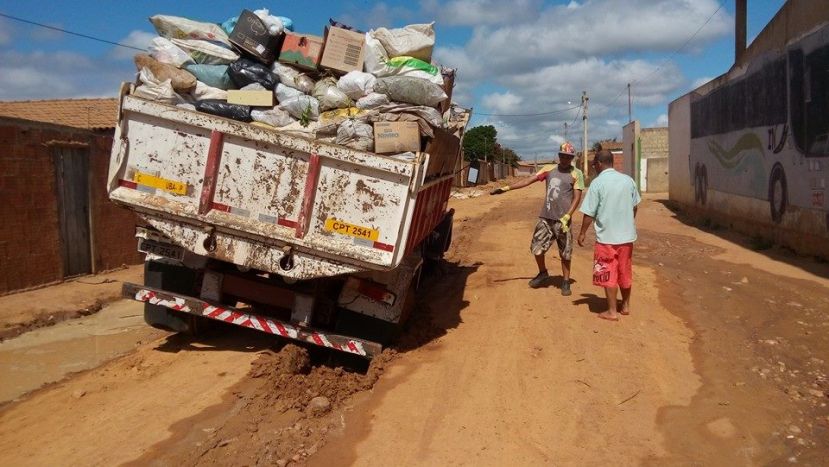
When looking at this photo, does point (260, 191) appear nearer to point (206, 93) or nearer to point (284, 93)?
point (284, 93)

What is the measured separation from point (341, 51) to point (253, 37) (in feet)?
2.68

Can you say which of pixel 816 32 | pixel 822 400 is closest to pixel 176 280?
pixel 822 400

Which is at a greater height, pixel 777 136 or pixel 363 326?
pixel 777 136

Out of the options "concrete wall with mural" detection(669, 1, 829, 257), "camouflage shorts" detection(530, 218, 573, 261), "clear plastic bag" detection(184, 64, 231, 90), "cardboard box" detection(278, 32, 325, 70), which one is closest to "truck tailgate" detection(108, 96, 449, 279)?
"clear plastic bag" detection(184, 64, 231, 90)

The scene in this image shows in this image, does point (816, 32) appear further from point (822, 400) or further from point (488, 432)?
point (488, 432)

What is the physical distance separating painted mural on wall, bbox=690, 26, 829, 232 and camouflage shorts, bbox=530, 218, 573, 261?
203 inches

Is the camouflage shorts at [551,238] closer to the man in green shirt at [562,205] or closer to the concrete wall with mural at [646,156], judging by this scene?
the man in green shirt at [562,205]

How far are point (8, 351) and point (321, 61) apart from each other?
14.2 ft

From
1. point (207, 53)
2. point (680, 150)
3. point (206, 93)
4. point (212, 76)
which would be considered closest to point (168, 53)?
point (207, 53)

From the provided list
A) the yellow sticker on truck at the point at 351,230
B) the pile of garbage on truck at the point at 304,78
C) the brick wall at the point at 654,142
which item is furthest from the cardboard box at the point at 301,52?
the brick wall at the point at 654,142

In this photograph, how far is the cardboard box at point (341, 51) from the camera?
6.48 meters

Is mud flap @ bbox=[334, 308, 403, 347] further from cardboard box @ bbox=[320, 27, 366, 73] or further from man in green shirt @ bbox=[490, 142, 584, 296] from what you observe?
man in green shirt @ bbox=[490, 142, 584, 296]

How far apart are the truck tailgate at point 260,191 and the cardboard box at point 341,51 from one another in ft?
5.24

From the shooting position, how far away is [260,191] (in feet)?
17.2
